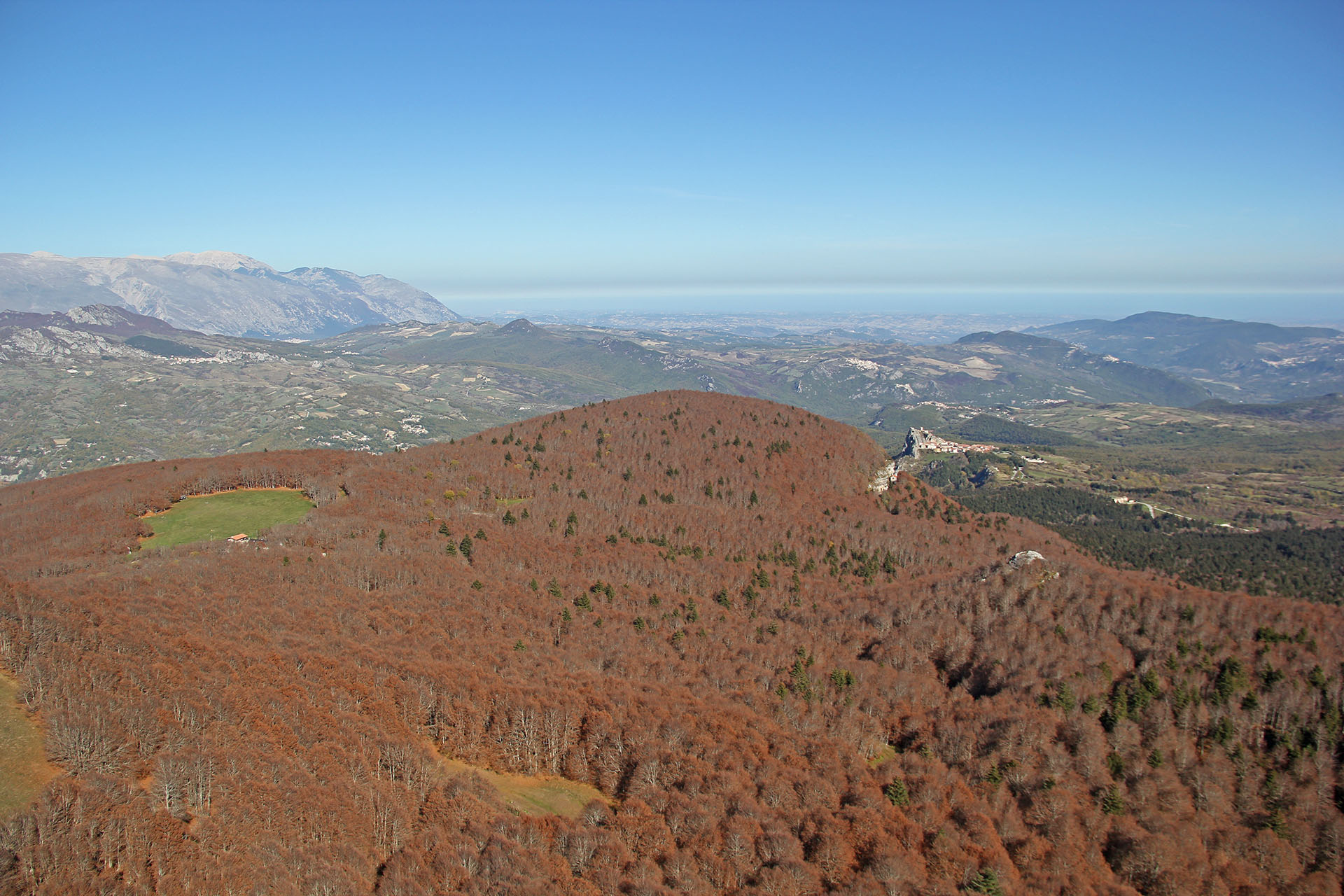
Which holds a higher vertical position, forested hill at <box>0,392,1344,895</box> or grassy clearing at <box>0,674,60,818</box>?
grassy clearing at <box>0,674,60,818</box>

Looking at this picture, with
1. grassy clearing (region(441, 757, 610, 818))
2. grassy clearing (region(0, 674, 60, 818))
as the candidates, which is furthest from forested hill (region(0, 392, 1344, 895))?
grassy clearing (region(441, 757, 610, 818))

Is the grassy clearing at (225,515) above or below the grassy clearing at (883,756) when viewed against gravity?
above

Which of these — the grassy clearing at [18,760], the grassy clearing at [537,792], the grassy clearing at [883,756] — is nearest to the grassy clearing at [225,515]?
the grassy clearing at [18,760]

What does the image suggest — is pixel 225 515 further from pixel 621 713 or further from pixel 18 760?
pixel 621 713

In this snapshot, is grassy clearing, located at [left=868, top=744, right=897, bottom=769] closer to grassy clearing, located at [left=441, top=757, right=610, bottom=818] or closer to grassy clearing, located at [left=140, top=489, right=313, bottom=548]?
grassy clearing, located at [left=441, top=757, right=610, bottom=818]

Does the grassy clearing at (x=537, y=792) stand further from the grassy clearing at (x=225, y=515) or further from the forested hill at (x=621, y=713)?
the grassy clearing at (x=225, y=515)

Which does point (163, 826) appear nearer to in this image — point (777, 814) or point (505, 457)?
point (777, 814)
